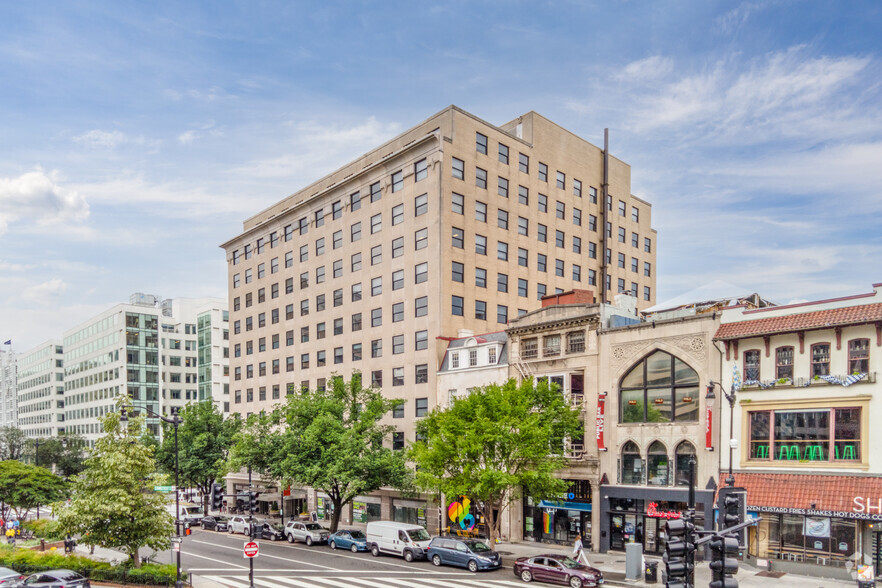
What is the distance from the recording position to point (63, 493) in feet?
196

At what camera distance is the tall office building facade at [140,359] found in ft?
391

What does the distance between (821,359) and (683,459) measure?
30.4 feet

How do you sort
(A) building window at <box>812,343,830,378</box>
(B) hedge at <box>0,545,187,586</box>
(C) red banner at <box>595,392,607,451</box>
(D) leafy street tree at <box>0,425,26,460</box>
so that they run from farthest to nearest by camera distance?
1. (D) leafy street tree at <box>0,425,26,460</box>
2. (C) red banner at <box>595,392,607,451</box>
3. (A) building window at <box>812,343,830,378</box>
4. (B) hedge at <box>0,545,187,586</box>

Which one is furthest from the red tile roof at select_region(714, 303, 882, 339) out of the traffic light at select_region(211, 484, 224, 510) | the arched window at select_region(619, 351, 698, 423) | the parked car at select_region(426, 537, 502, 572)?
the traffic light at select_region(211, 484, 224, 510)

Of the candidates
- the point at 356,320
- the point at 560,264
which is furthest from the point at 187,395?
the point at 560,264

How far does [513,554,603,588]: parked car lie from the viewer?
32.9 meters

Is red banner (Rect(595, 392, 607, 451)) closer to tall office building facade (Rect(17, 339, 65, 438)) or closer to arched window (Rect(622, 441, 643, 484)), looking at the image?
arched window (Rect(622, 441, 643, 484))

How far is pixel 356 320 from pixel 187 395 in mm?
73487

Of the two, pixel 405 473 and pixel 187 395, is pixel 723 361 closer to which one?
pixel 405 473

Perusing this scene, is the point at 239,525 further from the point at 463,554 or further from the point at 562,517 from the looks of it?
the point at 562,517

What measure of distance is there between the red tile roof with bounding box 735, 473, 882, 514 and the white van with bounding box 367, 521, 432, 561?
17759 mm

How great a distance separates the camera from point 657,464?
41.1 m

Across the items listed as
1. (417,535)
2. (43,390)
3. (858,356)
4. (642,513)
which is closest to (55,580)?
(417,535)

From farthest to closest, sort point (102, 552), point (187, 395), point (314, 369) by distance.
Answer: point (187, 395)
point (314, 369)
point (102, 552)
